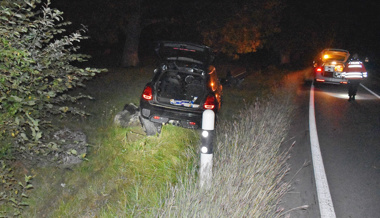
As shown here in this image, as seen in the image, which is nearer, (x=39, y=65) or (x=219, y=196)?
(x=219, y=196)

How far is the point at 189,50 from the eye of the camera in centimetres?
893

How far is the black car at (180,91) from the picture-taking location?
8078 millimetres

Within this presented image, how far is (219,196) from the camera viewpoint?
431 cm

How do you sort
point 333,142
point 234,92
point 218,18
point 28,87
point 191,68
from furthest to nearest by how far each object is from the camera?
1. point 218,18
2. point 234,92
3. point 333,142
4. point 191,68
5. point 28,87

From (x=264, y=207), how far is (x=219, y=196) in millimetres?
518

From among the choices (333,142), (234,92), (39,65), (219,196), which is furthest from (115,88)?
(219,196)

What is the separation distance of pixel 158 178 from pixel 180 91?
3.15m

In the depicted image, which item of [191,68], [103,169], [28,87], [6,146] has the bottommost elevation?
[103,169]

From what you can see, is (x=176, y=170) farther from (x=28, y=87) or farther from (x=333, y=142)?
(x=333, y=142)

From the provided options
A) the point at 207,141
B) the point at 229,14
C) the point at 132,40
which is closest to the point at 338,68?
the point at 229,14

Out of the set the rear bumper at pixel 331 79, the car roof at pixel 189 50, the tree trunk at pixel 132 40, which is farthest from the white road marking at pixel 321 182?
the tree trunk at pixel 132 40

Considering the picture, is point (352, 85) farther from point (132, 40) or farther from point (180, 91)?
point (132, 40)

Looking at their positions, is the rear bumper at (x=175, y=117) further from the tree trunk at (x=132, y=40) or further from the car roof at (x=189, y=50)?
→ the tree trunk at (x=132, y=40)

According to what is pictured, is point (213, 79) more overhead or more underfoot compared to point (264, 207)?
more overhead
